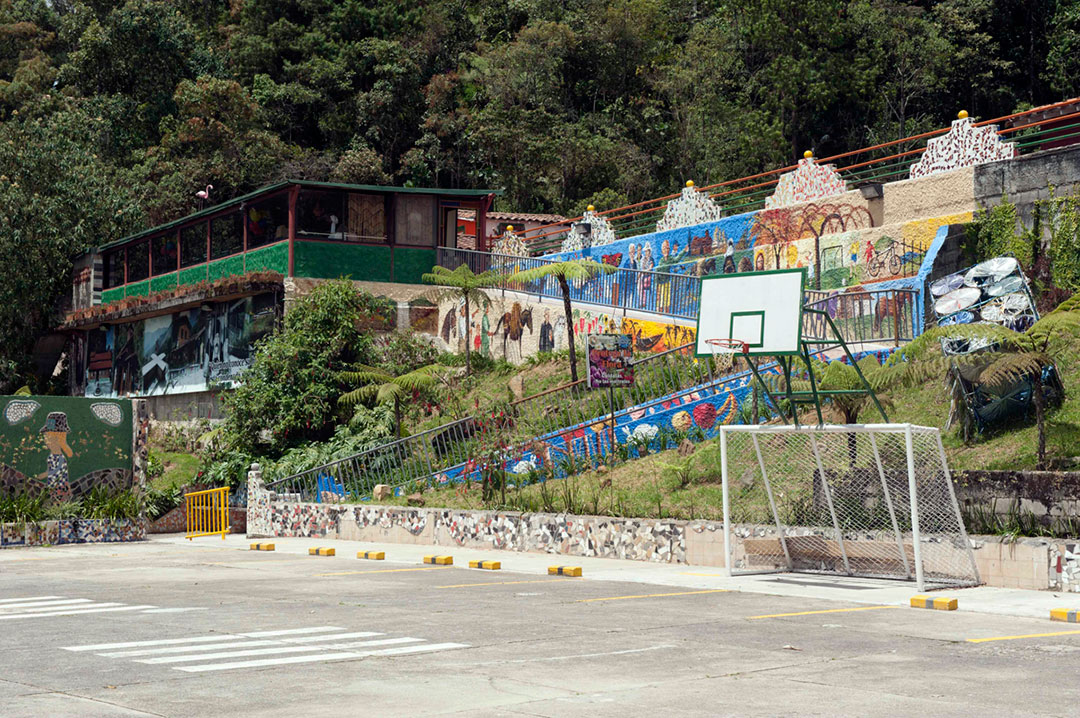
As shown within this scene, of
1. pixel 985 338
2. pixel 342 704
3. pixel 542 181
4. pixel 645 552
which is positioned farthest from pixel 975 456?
pixel 542 181

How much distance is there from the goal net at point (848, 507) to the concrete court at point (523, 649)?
61 centimetres

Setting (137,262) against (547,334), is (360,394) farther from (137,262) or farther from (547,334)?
(137,262)

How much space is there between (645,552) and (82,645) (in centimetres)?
972

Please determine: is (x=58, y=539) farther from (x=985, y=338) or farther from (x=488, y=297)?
(x=985, y=338)

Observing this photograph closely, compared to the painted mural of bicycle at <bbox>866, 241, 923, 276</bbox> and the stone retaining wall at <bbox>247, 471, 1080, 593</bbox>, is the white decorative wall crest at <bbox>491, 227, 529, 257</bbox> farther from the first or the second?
the stone retaining wall at <bbox>247, 471, 1080, 593</bbox>

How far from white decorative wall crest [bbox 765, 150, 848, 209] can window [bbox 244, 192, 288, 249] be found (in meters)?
16.2

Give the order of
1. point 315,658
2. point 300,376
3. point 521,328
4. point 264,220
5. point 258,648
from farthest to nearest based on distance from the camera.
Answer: point 264,220 → point 521,328 → point 300,376 → point 258,648 → point 315,658

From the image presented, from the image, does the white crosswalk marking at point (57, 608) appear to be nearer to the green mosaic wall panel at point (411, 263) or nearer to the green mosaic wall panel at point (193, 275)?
the green mosaic wall panel at point (411, 263)

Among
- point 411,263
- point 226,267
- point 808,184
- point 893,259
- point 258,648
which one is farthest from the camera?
point 226,267

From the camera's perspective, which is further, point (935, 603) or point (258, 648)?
point (935, 603)

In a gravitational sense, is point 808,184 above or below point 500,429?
above

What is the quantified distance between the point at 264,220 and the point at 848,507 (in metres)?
26.7

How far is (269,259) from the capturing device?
3644cm

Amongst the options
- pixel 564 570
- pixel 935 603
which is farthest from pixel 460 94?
pixel 935 603
